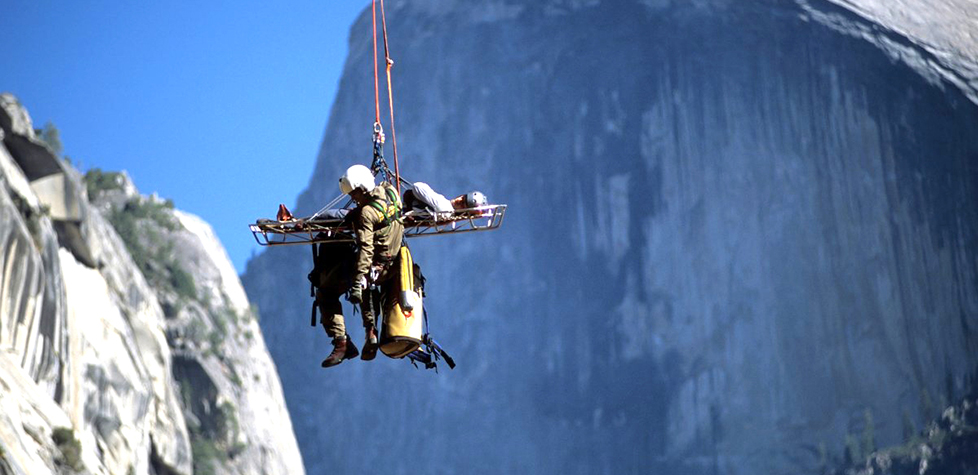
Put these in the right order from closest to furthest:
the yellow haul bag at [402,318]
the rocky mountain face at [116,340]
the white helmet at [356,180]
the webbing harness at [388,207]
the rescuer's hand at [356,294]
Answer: the rescuer's hand at [356,294] < the white helmet at [356,180] < the webbing harness at [388,207] < the yellow haul bag at [402,318] < the rocky mountain face at [116,340]

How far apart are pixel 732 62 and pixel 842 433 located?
31.5 m

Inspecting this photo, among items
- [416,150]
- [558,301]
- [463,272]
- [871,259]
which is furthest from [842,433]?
[416,150]

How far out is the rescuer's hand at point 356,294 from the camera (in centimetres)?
1923

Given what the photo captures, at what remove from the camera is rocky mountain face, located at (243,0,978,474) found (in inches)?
4542

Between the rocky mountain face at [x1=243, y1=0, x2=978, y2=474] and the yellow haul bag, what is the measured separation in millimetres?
93894

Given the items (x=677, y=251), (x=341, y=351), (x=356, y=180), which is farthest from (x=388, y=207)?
(x=677, y=251)

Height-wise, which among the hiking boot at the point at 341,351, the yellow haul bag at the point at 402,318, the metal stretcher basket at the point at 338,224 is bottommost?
the hiking boot at the point at 341,351

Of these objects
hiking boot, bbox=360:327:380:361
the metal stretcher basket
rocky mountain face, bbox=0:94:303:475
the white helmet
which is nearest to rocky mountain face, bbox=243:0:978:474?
rocky mountain face, bbox=0:94:303:475

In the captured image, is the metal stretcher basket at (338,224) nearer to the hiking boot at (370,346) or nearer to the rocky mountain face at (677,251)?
the hiking boot at (370,346)

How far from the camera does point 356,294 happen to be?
19.3 meters

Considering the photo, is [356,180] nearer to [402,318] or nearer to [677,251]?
[402,318]

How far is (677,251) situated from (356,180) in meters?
106

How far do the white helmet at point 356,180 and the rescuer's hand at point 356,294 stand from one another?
1.11 m

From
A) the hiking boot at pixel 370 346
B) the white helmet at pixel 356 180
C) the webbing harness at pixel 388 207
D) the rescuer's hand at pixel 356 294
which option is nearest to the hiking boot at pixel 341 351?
the hiking boot at pixel 370 346
